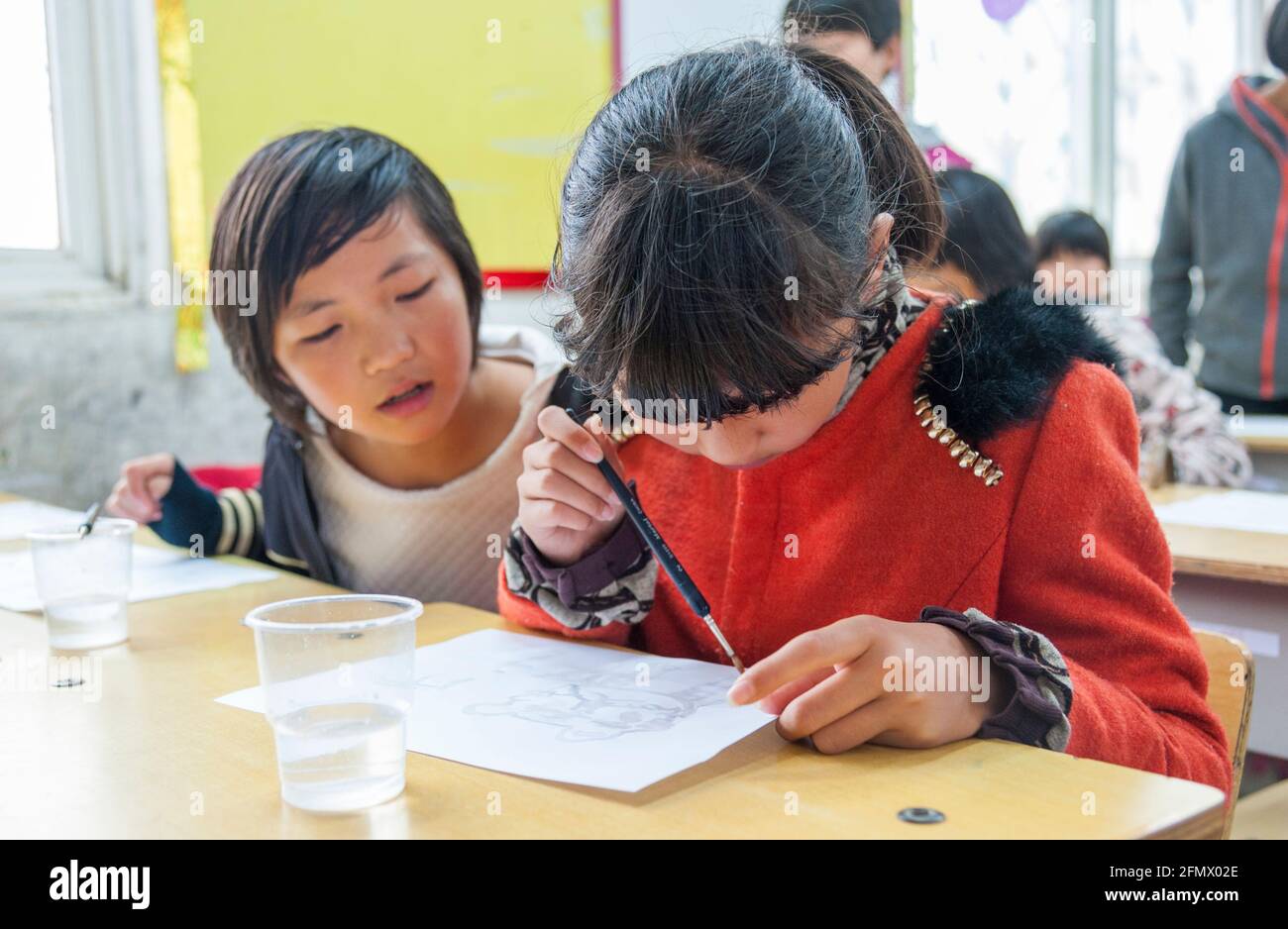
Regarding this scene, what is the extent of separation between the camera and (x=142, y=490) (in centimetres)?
166

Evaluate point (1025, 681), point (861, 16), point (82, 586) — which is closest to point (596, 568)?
point (1025, 681)

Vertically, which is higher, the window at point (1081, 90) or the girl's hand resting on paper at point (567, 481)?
the window at point (1081, 90)

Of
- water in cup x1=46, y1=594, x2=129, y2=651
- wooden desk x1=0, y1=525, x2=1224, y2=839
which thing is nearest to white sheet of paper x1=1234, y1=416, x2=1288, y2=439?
wooden desk x1=0, y1=525, x2=1224, y2=839

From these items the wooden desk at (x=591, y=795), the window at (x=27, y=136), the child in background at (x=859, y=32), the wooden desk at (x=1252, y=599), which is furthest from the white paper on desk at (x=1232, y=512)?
the window at (x=27, y=136)

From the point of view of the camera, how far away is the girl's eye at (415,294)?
1495 mm

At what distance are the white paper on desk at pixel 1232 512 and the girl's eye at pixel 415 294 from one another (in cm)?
112

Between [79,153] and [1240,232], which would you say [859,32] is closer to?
[79,153]

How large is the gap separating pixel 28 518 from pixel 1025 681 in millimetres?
1660

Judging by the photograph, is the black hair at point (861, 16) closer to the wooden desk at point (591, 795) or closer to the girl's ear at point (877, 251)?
the girl's ear at point (877, 251)
